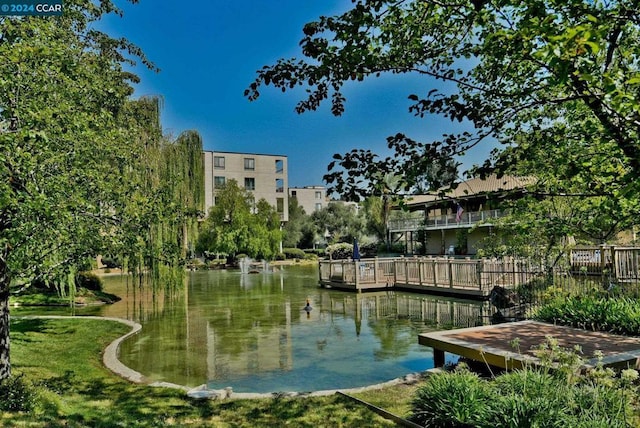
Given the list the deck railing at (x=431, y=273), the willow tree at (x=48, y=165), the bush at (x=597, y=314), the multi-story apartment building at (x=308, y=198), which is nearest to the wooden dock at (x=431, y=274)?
the deck railing at (x=431, y=273)

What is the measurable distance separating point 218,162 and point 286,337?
139 feet

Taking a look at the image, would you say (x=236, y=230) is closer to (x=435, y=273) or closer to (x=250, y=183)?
(x=250, y=183)

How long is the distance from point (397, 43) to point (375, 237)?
158 feet

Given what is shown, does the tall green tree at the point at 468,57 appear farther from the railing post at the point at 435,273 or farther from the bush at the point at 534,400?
the railing post at the point at 435,273

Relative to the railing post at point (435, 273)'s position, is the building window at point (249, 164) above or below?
above

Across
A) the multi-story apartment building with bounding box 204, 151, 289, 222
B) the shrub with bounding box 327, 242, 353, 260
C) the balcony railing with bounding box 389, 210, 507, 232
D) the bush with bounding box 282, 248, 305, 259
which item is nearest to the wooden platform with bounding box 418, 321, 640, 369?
the balcony railing with bounding box 389, 210, 507, 232

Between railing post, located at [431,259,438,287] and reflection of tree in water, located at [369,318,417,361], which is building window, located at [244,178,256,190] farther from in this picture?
reflection of tree in water, located at [369,318,417,361]

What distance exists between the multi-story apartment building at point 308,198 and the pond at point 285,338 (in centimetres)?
5117

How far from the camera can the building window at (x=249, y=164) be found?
52.2 meters

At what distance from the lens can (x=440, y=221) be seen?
129 feet

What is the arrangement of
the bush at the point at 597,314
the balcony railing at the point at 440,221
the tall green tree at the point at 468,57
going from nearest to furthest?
the tall green tree at the point at 468,57 < the bush at the point at 597,314 < the balcony railing at the point at 440,221

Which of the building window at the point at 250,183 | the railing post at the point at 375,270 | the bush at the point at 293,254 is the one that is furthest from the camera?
the building window at the point at 250,183

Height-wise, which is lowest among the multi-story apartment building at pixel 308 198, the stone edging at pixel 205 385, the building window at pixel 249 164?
the stone edging at pixel 205 385

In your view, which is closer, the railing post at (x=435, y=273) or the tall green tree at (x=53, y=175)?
the tall green tree at (x=53, y=175)
